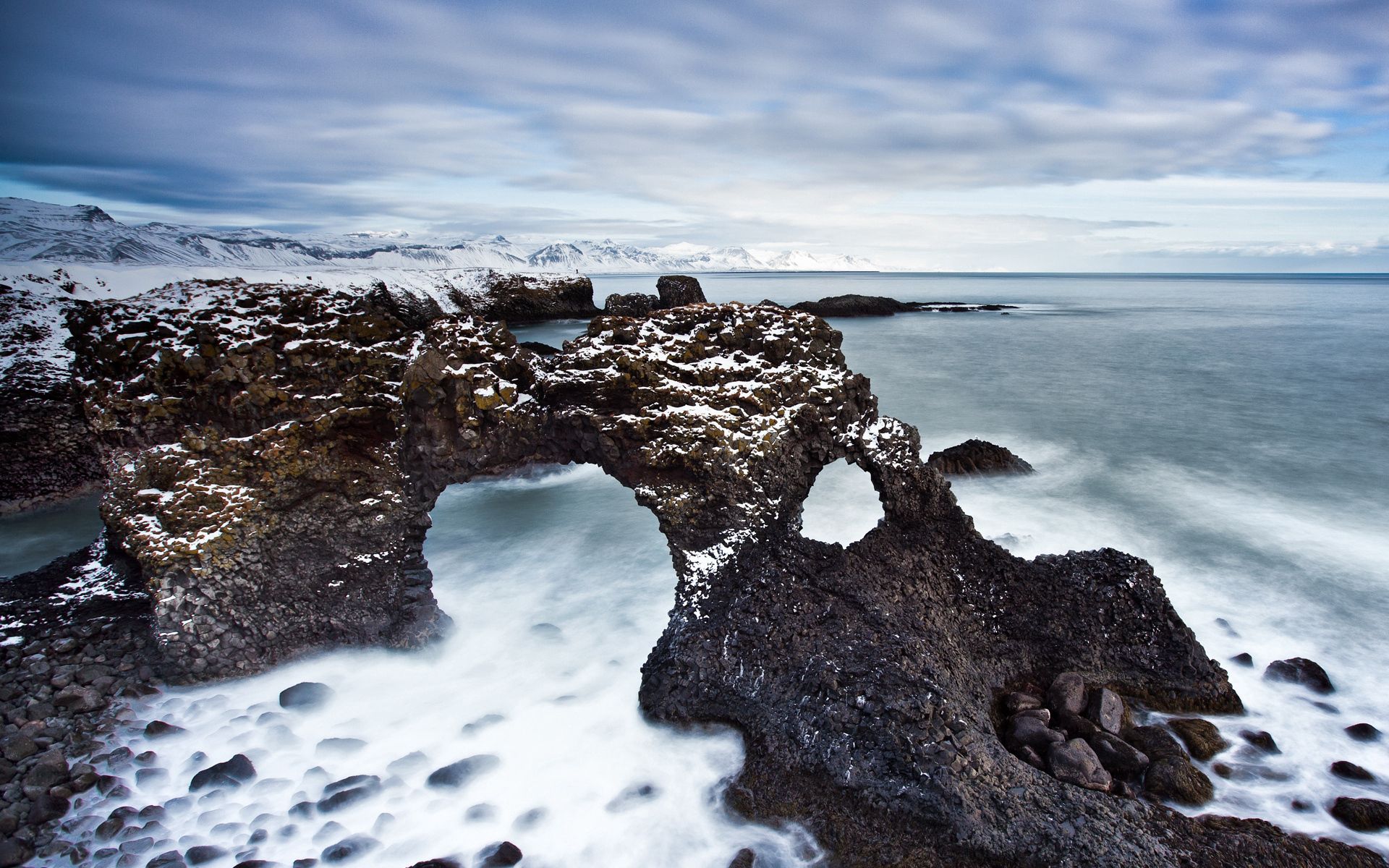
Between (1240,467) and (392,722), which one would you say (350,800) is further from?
(1240,467)

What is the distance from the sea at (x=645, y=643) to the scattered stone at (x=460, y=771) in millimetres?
58

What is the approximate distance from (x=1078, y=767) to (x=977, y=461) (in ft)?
37.3

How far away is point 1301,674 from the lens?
931 centimetres

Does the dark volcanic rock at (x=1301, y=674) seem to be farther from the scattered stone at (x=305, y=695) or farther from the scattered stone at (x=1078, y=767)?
the scattered stone at (x=305, y=695)

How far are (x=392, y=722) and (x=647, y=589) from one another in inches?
193

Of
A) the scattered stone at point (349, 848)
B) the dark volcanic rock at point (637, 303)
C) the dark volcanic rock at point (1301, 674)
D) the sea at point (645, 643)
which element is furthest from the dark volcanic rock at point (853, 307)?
the scattered stone at point (349, 848)

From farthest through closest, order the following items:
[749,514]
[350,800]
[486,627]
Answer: [486,627], [749,514], [350,800]

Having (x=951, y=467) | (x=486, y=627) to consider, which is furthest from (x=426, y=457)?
(x=951, y=467)

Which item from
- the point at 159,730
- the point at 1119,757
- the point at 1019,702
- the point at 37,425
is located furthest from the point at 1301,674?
the point at 37,425

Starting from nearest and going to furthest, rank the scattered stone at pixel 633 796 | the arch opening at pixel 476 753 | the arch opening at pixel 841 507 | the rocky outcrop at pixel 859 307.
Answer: the arch opening at pixel 476 753 → the scattered stone at pixel 633 796 → the arch opening at pixel 841 507 → the rocky outcrop at pixel 859 307

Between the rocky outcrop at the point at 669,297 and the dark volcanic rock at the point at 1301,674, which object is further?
the rocky outcrop at the point at 669,297

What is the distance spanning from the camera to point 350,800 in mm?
7328

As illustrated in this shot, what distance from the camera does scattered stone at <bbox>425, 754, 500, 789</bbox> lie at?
7629mm

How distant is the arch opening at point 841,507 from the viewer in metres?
15.2
